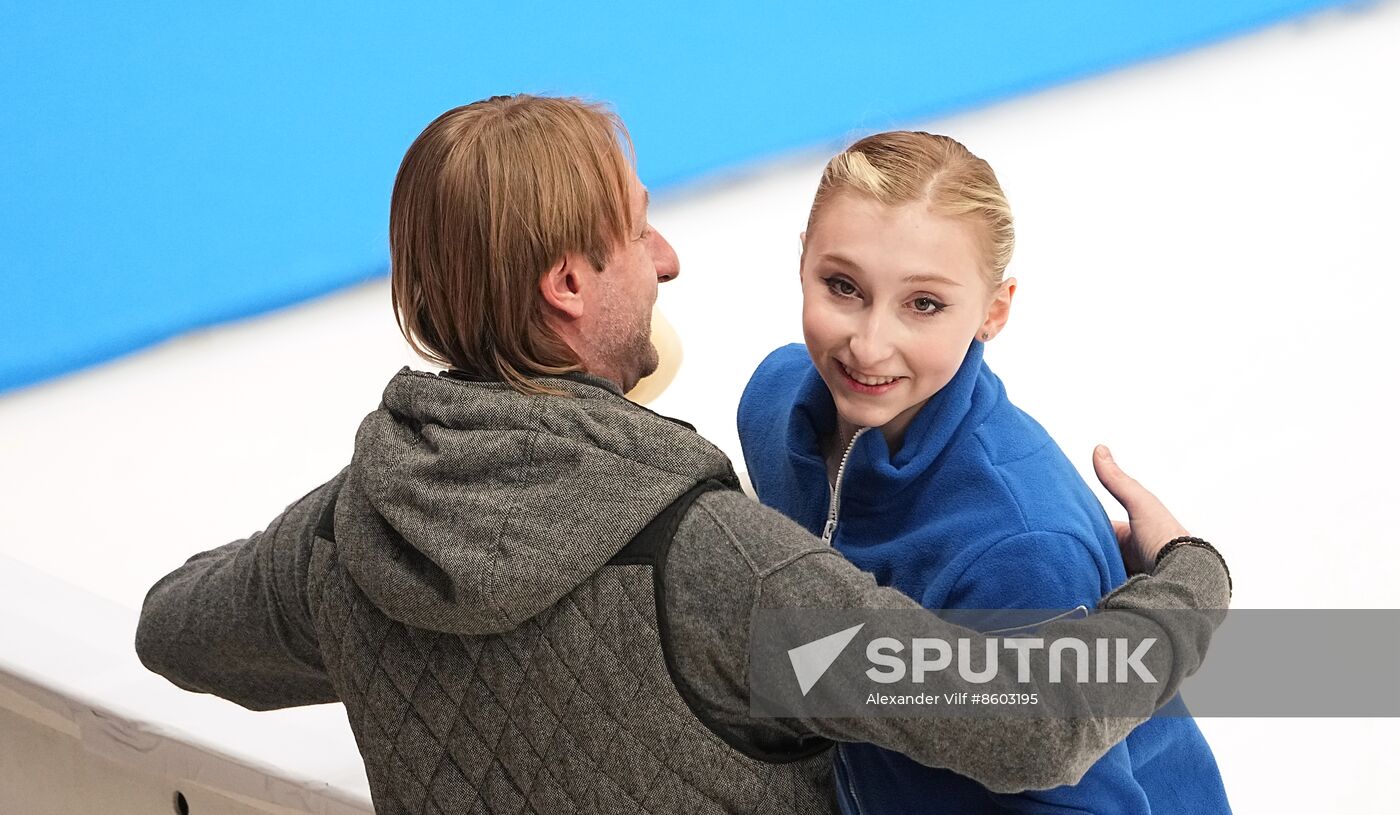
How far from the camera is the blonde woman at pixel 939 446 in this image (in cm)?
132

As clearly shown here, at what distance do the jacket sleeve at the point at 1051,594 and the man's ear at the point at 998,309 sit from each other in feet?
0.81

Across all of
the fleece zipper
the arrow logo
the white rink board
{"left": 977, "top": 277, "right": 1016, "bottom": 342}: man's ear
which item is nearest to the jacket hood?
the arrow logo

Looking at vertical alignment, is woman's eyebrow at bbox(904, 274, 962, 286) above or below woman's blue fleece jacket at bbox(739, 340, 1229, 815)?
above

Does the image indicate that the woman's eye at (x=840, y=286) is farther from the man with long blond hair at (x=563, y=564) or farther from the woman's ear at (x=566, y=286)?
the woman's ear at (x=566, y=286)

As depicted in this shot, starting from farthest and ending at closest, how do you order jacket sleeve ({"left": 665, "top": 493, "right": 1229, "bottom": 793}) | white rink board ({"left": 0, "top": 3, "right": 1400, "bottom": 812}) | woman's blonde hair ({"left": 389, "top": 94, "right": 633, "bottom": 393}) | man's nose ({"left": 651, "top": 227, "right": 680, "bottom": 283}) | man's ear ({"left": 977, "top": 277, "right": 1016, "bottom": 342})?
white rink board ({"left": 0, "top": 3, "right": 1400, "bottom": 812}) → man's ear ({"left": 977, "top": 277, "right": 1016, "bottom": 342}) → man's nose ({"left": 651, "top": 227, "right": 680, "bottom": 283}) → woman's blonde hair ({"left": 389, "top": 94, "right": 633, "bottom": 393}) → jacket sleeve ({"left": 665, "top": 493, "right": 1229, "bottom": 793})

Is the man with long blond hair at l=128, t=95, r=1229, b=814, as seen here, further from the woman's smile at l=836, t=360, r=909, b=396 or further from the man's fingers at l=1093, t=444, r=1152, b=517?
the woman's smile at l=836, t=360, r=909, b=396

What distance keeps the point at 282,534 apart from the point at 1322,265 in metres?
2.96

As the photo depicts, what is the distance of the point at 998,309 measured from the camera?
4.89ft

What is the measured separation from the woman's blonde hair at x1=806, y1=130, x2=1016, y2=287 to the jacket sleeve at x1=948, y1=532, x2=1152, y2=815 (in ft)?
0.90

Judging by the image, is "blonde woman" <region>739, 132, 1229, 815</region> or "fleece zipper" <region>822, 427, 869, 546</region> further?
"fleece zipper" <region>822, 427, 869, 546</region>

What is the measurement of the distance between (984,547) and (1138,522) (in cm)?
18

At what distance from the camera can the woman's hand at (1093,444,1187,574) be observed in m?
1.39

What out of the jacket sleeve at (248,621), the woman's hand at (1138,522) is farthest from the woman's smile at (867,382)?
the jacket sleeve at (248,621)

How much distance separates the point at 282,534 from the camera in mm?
1434
